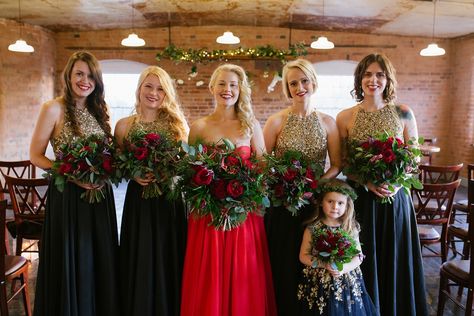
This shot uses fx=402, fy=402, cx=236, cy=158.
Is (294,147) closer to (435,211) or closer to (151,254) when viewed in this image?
(151,254)

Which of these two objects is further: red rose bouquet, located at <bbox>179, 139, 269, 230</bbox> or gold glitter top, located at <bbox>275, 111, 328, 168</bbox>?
gold glitter top, located at <bbox>275, 111, 328, 168</bbox>

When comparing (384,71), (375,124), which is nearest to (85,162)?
(375,124)

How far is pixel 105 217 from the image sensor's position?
257 cm

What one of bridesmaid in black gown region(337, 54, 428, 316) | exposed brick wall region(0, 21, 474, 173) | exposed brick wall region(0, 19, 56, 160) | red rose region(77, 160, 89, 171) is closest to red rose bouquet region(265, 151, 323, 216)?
bridesmaid in black gown region(337, 54, 428, 316)

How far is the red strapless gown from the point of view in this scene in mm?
2314

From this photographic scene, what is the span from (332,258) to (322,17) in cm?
680

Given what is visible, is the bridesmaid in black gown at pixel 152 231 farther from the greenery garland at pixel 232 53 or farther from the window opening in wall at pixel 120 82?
the window opening in wall at pixel 120 82

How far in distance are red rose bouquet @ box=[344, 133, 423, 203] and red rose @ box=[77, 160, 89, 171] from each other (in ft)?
5.29

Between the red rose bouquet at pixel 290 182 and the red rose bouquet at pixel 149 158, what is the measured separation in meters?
0.57

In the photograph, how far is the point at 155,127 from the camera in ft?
8.55

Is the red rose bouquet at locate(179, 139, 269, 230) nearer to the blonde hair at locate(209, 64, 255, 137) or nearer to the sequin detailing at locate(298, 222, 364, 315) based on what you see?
A: the blonde hair at locate(209, 64, 255, 137)

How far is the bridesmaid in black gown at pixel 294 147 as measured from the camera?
8.44 feet

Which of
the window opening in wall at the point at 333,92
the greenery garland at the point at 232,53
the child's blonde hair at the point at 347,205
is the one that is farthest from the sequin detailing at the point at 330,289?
the window opening in wall at the point at 333,92

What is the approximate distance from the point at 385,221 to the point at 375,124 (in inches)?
25.9
